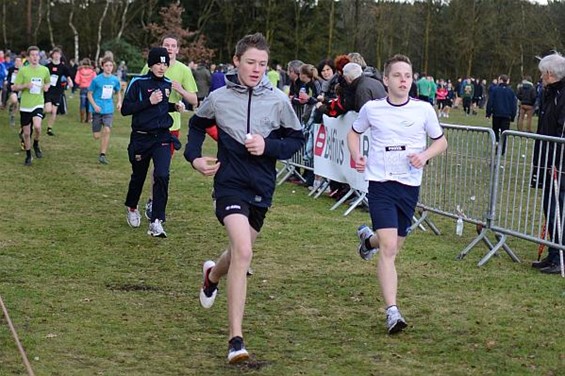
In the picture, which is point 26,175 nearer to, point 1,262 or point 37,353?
point 1,262

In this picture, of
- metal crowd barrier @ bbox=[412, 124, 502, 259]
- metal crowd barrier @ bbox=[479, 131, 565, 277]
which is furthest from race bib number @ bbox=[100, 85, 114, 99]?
metal crowd barrier @ bbox=[479, 131, 565, 277]

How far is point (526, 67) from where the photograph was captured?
62250mm

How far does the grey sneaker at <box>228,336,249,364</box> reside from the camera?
19.1 ft

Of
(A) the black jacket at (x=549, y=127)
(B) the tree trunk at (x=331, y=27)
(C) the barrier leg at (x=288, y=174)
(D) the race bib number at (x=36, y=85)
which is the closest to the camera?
(A) the black jacket at (x=549, y=127)

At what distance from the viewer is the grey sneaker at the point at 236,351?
581 centimetres

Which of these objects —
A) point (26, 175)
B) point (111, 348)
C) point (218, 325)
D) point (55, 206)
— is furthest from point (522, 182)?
point (26, 175)

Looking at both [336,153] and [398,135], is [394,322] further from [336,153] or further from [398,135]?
[336,153]

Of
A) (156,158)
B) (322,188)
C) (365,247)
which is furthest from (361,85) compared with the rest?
(365,247)

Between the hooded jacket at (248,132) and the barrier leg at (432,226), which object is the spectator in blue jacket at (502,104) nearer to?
the barrier leg at (432,226)

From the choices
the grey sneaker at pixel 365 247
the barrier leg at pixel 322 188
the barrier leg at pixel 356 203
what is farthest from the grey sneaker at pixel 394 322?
the barrier leg at pixel 322 188

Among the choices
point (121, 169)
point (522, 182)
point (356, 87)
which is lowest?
point (121, 169)

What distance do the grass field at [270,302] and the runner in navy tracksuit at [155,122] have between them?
523 millimetres

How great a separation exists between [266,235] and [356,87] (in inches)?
101

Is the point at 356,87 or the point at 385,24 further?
the point at 385,24
